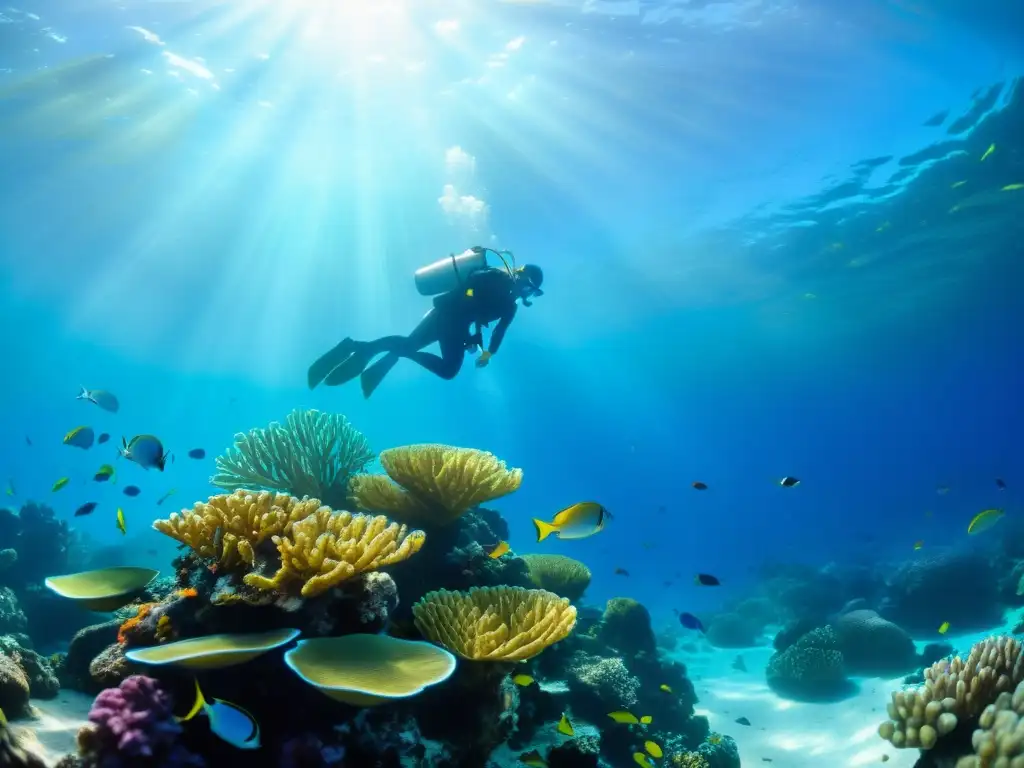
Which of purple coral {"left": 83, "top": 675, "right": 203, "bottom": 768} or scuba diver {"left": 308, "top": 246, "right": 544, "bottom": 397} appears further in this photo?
scuba diver {"left": 308, "top": 246, "right": 544, "bottom": 397}

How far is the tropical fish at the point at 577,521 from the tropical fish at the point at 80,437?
7.75 metres

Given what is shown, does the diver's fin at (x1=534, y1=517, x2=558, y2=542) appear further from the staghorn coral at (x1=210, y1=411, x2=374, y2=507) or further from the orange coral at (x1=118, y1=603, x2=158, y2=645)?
the staghorn coral at (x1=210, y1=411, x2=374, y2=507)

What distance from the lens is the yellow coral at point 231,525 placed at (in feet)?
11.0

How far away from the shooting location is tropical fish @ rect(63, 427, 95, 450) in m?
8.12

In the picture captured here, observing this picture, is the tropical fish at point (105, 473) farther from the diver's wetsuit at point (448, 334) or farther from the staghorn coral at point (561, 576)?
the staghorn coral at point (561, 576)

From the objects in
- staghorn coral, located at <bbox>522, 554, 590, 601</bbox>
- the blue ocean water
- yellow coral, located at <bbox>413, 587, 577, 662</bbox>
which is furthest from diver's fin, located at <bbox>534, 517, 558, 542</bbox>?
staghorn coral, located at <bbox>522, 554, 590, 601</bbox>

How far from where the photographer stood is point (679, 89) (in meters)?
20.1

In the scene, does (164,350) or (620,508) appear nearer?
(164,350)

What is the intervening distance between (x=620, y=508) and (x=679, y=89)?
96899 mm

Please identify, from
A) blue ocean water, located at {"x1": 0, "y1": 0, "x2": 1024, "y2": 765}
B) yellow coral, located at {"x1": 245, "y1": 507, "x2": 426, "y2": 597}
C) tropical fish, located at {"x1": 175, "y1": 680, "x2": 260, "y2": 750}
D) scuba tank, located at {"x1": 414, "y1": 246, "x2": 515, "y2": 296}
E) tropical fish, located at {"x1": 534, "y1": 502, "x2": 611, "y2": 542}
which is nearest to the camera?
tropical fish, located at {"x1": 175, "y1": 680, "x2": 260, "y2": 750}

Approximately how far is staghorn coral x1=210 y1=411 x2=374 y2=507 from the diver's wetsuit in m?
2.15

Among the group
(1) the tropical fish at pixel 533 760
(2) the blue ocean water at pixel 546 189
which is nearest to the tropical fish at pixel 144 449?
(2) the blue ocean water at pixel 546 189

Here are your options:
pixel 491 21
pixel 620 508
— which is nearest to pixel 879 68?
pixel 491 21

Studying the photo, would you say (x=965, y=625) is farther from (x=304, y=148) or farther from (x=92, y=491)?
(x=92, y=491)
